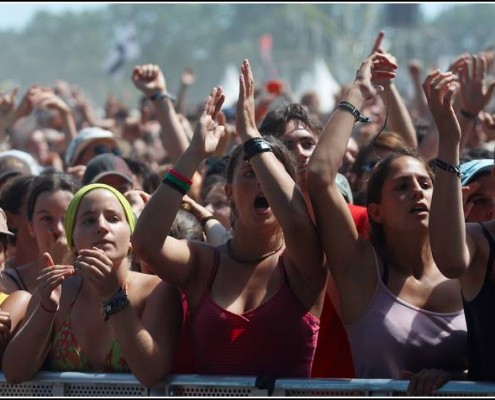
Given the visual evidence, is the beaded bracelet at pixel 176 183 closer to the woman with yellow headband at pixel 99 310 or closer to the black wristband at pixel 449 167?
the woman with yellow headband at pixel 99 310

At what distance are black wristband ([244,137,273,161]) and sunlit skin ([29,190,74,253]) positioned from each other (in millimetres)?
1840

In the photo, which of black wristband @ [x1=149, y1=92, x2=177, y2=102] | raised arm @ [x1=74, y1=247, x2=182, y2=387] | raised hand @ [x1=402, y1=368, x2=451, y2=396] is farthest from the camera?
black wristband @ [x1=149, y1=92, x2=177, y2=102]

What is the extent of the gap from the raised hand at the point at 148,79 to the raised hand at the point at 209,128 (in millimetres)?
2061

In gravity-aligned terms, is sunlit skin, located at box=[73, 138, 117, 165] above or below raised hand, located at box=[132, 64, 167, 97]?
below

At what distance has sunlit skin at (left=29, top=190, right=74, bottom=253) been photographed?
652 cm

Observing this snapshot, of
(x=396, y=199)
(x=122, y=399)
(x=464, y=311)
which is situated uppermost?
(x=396, y=199)

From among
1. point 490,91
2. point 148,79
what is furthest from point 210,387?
point 490,91

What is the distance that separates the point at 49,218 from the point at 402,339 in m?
2.47

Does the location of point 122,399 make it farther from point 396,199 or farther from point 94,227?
point 396,199

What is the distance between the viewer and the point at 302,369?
486cm

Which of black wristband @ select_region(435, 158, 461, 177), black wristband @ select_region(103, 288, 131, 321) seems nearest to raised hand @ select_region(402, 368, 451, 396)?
black wristband @ select_region(435, 158, 461, 177)

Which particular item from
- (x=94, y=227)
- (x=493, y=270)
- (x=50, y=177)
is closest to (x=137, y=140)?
(x=50, y=177)

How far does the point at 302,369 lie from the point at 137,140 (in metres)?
8.74

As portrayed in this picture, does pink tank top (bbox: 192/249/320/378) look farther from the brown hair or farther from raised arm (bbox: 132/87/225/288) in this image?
the brown hair
